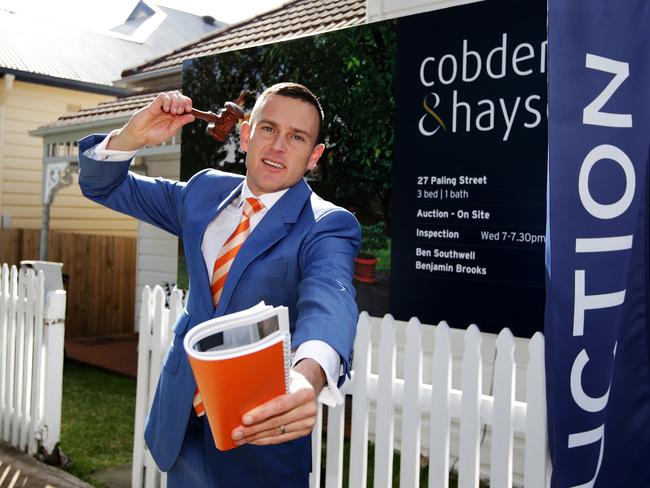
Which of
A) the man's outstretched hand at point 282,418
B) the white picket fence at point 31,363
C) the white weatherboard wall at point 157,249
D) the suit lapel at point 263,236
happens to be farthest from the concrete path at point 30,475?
the white weatherboard wall at point 157,249

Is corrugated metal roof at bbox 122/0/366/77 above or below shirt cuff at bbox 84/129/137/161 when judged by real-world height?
above

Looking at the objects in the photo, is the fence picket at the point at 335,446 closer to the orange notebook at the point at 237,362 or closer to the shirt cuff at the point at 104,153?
the shirt cuff at the point at 104,153

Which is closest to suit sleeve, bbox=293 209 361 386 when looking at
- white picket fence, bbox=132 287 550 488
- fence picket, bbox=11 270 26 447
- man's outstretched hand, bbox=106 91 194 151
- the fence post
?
man's outstretched hand, bbox=106 91 194 151

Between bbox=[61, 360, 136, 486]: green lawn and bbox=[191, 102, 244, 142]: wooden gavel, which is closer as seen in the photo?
bbox=[191, 102, 244, 142]: wooden gavel

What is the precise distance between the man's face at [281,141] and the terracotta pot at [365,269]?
3735 millimetres

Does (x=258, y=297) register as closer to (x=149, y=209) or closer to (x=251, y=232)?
(x=251, y=232)

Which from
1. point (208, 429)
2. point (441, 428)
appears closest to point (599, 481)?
point (441, 428)

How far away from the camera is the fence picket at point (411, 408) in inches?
130

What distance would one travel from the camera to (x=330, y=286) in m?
1.80

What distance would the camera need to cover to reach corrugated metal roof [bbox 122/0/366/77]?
773 cm

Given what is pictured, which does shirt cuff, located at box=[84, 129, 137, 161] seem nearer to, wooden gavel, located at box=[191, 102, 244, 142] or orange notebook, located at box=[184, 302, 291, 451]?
wooden gavel, located at box=[191, 102, 244, 142]

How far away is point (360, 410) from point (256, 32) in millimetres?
6782

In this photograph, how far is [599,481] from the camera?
7.51ft

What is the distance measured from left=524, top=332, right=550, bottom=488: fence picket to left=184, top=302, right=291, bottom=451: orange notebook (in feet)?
5.99
